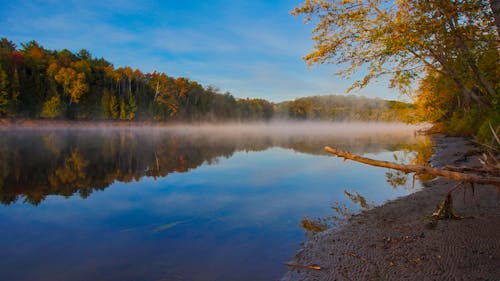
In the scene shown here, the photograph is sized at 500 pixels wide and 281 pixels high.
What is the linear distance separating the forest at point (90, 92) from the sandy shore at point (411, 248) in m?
29.4

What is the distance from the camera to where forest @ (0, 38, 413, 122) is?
55438mm

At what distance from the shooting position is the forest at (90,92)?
55.4 meters

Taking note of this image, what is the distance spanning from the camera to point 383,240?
4500 mm

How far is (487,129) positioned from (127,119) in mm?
76042

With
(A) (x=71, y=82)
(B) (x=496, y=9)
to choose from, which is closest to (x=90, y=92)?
(A) (x=71, y=82)

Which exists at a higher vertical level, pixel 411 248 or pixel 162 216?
pixel 411 248

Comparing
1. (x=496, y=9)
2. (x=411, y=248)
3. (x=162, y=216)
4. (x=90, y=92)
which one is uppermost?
(x=90, y=92)

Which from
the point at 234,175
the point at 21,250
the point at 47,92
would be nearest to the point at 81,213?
the point at 21,250

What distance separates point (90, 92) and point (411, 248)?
77.7 meters

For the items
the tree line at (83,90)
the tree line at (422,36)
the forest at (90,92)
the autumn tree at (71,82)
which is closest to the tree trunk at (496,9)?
the tree line at (422,36)

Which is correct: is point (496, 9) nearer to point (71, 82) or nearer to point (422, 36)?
point (422, 36)

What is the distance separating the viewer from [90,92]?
6888cm

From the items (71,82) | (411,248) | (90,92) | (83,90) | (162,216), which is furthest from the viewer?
(90,92)

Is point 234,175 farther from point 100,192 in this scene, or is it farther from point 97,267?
point 97,267
